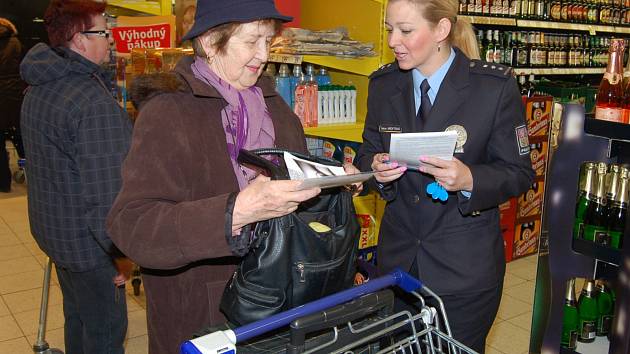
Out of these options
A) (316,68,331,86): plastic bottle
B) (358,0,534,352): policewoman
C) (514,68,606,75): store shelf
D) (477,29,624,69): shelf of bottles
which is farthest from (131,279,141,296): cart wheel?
(514,68,606,75): store shelf

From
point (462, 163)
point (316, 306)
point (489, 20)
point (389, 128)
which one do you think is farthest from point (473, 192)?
point (489, 20)

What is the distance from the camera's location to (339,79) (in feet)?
13.4

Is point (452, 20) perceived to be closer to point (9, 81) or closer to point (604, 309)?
point (604, 309)

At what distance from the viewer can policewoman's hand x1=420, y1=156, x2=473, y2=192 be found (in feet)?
6.36

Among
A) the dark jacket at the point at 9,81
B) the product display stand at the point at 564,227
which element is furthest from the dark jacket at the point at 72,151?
the dark jacket at the point at 9,81

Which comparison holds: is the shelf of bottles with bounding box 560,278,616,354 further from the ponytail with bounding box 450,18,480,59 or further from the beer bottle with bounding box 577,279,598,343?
the ponytail with bounding box 450,18,480,59

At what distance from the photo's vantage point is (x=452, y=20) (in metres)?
2.23

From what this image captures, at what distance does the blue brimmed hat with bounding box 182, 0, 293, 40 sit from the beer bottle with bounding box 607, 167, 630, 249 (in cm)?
153

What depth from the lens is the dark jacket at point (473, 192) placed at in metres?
2.13

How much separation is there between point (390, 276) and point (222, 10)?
85 centimetres

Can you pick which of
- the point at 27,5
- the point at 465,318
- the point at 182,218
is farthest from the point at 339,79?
the point at 27,5

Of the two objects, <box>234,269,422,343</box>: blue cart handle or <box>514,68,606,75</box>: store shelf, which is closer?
<box>234,269,422,343</box>: blue cart handle

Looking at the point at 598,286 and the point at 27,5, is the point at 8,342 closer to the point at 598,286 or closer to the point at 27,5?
the point at 598,286

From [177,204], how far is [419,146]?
0.81 metres
